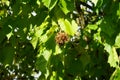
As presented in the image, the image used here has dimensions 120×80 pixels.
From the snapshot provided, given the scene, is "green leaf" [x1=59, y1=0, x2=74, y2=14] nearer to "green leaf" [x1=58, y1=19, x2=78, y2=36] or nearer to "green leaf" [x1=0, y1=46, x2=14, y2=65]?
"green leaf" [x1=58, y1=19, x2=78, y2=36]

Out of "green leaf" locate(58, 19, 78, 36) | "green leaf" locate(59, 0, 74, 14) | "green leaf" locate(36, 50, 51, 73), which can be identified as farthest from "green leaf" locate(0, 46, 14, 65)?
"green leaf" locate(59, 0, 74, 14)

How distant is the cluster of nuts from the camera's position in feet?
8.21

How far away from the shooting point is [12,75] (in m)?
5.02

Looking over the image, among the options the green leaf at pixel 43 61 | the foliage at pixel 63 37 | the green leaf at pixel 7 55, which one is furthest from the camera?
the green leaf at pixel 7 55

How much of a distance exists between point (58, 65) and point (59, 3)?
24.0 inches

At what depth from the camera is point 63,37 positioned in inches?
102

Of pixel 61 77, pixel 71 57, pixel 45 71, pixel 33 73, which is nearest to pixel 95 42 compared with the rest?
pixel 71 57

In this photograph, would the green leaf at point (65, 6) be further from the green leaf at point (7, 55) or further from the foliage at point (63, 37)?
the green leaf at point (7, 55)

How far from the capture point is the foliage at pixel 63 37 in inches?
91.6

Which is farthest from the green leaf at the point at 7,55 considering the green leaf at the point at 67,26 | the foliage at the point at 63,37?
the green leaf at the point at 67,26

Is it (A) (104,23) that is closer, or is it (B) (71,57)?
(A) (104,23)

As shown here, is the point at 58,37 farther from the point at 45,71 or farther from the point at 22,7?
the point at 22,7

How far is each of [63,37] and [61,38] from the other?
29 millimetres

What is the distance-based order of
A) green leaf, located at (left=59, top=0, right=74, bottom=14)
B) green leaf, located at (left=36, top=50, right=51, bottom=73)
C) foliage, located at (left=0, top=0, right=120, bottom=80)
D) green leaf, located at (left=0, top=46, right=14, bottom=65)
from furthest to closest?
green leaf, located at (left=0, top=46, right=14, bottom=65) → green leaf, located at (left=36, top=50, right=51, bottom=73) → foliage, located at (left=0, top=0, right=120, bottom=80) → green leaf, located at (left=59, top=0, right=74, bottom=14)
